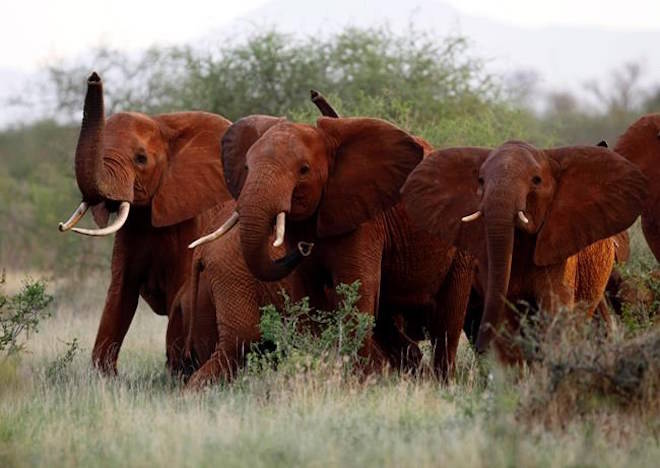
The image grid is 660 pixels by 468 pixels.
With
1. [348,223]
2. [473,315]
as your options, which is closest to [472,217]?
[348,223]

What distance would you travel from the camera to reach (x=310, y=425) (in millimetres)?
8062

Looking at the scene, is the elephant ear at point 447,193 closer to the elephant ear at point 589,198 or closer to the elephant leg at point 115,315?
the elephant ear at point 589,198

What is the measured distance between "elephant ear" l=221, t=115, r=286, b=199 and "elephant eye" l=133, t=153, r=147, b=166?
3.21 feet

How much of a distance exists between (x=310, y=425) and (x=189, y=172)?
4141 millimetres

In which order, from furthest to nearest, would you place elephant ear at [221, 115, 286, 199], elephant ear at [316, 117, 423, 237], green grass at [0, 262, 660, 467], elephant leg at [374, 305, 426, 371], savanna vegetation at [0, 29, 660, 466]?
elephant leg at [374, 305, 426, 371] → elephant ear at [221, 115, 286, 199] → elephant ear at [316, 117, 423, 237] → savanna vegetation at [0, 29, 660, 466] → green grass at [0, 262, 660, 467]

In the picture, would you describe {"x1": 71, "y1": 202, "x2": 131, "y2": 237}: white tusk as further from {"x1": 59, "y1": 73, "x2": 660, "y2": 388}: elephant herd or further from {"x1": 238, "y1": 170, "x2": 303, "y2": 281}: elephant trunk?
{"x1": 238, "y1": 170, "x2": 303, "y2": 281}: elephant trunk

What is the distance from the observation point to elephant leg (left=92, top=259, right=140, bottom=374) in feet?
38.4

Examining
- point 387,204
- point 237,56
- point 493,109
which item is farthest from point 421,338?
point 237,56

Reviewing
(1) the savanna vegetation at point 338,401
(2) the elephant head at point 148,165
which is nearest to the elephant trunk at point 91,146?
(2) the elephant head at point 148,165

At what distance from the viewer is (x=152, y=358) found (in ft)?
44.4

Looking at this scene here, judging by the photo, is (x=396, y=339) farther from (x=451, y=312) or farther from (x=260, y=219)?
(x=260, y=219)

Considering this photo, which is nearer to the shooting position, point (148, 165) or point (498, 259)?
point (498, 259)

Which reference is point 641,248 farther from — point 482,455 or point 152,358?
point 482,455

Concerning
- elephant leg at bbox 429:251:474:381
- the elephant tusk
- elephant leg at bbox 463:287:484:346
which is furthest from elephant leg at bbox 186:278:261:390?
elephant leg at bbox 463:287:484:346
